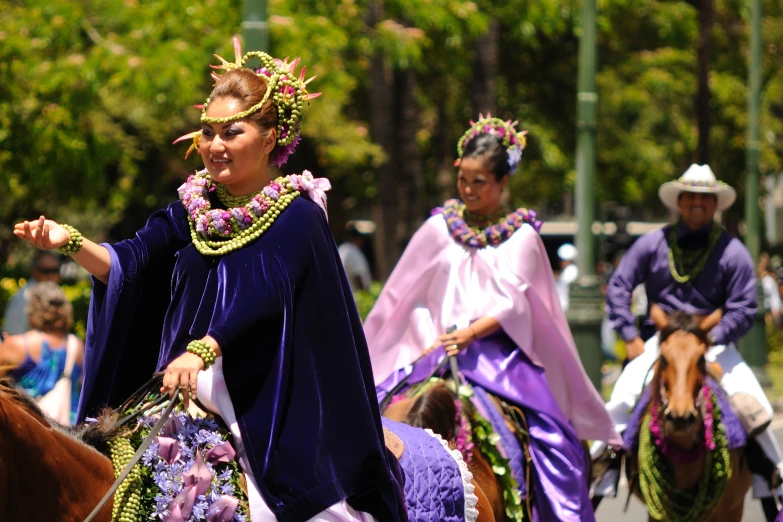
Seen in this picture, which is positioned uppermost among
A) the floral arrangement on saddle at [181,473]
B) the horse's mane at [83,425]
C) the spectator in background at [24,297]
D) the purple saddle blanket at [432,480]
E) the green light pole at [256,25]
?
the green light pole at [256,25]

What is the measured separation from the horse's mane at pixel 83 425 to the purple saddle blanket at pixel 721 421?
168 inches

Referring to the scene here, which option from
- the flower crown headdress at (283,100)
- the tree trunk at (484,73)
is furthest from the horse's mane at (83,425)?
the tree trunk at (484,73)

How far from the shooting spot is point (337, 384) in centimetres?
412

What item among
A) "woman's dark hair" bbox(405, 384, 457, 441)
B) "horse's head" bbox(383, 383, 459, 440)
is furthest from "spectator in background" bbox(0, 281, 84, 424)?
"woman's dark hair" bbox(405, 384, 457, 441)

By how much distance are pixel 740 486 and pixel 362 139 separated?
59.9ft

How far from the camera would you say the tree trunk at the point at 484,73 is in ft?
65.3

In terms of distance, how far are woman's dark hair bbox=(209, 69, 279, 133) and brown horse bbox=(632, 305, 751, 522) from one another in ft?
12.5

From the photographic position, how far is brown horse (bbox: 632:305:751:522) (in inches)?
286

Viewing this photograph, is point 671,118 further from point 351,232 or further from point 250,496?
point 250,496

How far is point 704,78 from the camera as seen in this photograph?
2184 cm

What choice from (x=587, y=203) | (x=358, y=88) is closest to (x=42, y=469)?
(x=587, y=203)

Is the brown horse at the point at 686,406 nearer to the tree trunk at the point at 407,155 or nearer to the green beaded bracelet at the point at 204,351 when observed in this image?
the green beaded bracelet at the point at 204,351

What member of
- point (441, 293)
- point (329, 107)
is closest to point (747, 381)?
point (441, 293)

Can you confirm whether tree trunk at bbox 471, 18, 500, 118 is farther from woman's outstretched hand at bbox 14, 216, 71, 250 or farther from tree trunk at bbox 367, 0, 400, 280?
woman's outstretched hand at bbox 14, 216, 71, 250
